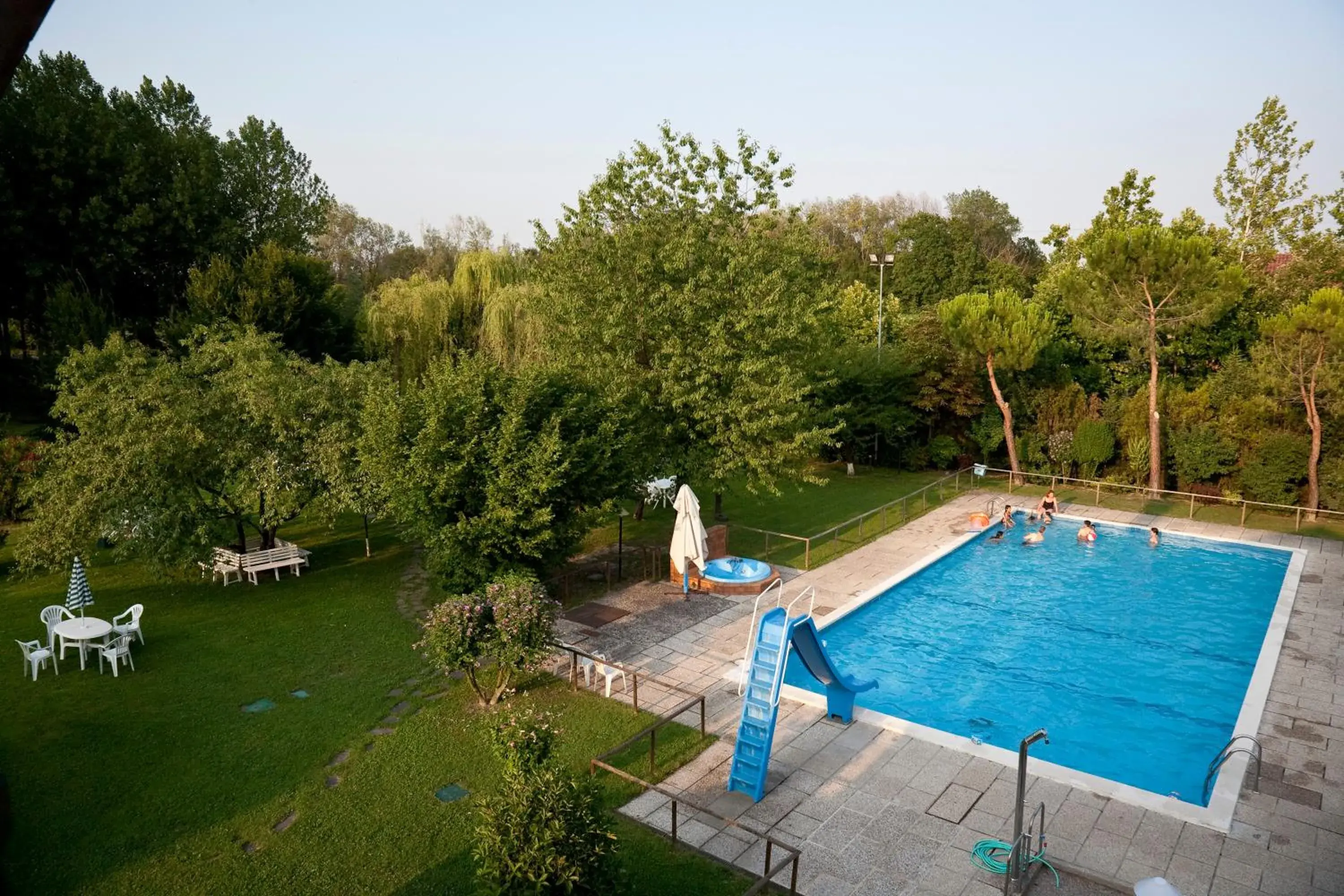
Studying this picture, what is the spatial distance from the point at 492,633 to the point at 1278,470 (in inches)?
908

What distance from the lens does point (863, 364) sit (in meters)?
29.6

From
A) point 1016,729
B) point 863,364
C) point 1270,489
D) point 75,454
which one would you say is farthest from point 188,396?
point 1270,489

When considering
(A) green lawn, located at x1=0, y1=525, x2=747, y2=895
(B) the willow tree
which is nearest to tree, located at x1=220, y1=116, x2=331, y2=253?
(B) the willow tree

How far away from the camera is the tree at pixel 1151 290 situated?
2434cm

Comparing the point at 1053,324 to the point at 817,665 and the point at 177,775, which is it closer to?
the point at 817,665

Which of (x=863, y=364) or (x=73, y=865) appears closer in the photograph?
(x=73, y=865)

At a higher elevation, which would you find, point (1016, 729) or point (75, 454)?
point (75, 454)

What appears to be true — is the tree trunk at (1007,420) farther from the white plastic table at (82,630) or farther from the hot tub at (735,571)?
the white plastic table at (82,630)

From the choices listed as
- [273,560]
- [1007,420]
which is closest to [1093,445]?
[1007,420]

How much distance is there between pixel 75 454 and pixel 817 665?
1338cm

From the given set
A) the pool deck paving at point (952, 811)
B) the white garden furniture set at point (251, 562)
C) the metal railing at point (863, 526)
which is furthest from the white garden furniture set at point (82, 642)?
the metal railing at point (863, 526)

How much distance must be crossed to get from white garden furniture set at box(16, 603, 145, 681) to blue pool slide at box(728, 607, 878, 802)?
32.1 feet

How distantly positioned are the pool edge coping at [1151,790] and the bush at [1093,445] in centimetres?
997

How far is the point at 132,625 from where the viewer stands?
13938mm
